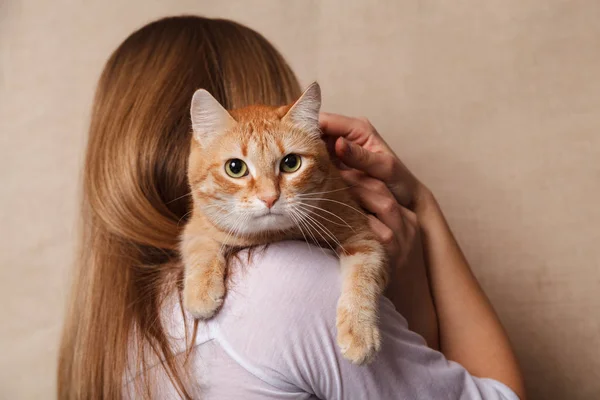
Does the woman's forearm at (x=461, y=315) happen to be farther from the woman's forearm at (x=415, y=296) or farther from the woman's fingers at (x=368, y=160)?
the woman's fingers at (x=368, y=160)

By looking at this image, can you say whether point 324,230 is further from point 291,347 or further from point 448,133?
point 448,133

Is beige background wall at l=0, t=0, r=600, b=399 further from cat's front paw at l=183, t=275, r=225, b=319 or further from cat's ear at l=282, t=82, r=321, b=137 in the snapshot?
cat's front paw at l=183, t=275, r=225, b=319

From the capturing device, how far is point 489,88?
176 cm

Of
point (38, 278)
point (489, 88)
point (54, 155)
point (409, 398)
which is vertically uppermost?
point (489, 88)

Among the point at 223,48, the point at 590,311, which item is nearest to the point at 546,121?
the point at 590,311

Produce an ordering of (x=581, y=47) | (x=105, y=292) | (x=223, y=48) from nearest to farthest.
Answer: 1. (x=105, y=292)
2. (x=223, y=48)
3. (x=581, y=47)

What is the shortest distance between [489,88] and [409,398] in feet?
4.00

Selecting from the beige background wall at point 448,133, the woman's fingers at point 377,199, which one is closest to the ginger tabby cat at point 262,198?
the woman's fingers at point 377,199

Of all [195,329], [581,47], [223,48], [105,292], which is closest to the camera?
[195,329]

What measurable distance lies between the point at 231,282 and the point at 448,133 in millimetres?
1144

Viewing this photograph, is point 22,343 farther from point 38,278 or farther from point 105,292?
point 105,292

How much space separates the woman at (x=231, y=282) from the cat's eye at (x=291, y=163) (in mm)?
121

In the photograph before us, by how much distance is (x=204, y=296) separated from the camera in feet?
2.79

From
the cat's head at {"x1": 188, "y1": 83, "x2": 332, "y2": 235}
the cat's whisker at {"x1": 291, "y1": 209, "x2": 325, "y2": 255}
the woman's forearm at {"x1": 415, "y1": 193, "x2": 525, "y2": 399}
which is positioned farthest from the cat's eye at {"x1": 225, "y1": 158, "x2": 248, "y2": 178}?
the woman's forearm at {"x1": 415, "y1": 193, "x2": 525, "y2": 399}
